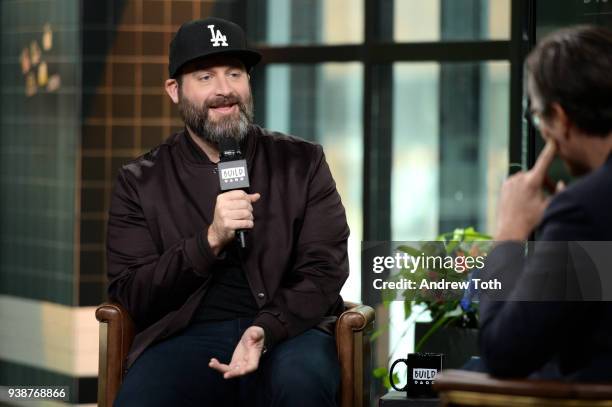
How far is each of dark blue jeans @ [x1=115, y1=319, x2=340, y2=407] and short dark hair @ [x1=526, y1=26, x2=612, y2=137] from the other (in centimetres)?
114

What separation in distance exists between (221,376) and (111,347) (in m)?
0.34

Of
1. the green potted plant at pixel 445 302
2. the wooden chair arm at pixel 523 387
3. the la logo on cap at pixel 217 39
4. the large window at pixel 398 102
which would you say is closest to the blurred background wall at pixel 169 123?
the large window at pixel 398 102

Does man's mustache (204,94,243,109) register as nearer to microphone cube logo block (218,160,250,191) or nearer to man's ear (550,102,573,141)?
microphone cube logo block (218,160,250,191)

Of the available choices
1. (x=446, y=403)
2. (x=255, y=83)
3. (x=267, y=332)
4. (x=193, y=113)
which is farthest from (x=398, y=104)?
(x=446, y=403)

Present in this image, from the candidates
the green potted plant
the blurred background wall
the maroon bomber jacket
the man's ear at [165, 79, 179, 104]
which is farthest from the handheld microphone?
the blurred background wall

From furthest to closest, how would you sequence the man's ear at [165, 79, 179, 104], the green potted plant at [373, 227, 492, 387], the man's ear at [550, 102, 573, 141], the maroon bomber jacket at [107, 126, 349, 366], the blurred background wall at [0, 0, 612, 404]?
1. the blurred background wall at [0, 0, 612, 404]
2. the green potted plant at [373, 227, 492, 387]
3. the man's ear at [165, 79, 179, 104]
4. the maroon bomber jacket at [107, 126, 349, 366]
5. the man's ear at [550, 102, 573, 141]

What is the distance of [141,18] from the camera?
17.4 feet

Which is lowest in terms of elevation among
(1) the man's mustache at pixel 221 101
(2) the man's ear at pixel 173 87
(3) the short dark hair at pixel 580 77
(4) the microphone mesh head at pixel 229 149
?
(4) the microphone mesh head at pixel 229 149

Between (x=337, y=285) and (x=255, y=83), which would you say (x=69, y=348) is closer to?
(x=255, y=83)

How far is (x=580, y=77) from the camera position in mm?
1986

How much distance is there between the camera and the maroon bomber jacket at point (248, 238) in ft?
10.0

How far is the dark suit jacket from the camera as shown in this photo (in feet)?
6.31

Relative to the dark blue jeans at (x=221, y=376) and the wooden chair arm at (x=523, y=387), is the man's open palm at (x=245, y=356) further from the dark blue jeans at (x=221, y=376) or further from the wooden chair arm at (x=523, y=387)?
the wooden chair arm at (x=523, y=387)

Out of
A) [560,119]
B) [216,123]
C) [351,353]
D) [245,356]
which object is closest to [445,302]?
[351,353]
